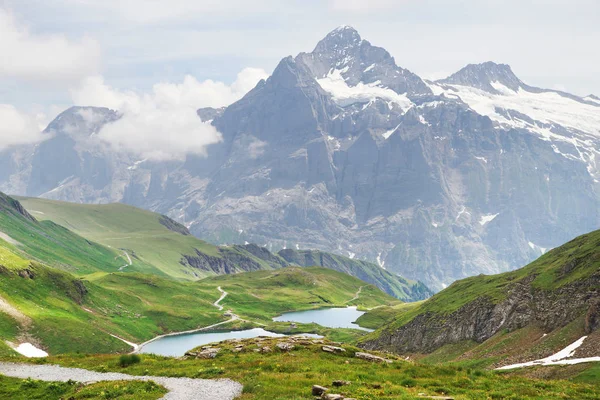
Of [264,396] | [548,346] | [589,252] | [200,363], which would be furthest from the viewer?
[589,252]

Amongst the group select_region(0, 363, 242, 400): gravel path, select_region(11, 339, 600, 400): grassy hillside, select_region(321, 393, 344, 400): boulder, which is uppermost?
select_region(321, 393, 344, 400): boulder

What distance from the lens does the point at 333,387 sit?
42312mm

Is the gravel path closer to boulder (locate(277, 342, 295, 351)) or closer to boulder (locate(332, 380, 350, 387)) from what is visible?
boulder (locate(332, 380, 350, 387))

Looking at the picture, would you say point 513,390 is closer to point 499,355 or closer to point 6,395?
point 6,395

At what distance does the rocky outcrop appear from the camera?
291 ft

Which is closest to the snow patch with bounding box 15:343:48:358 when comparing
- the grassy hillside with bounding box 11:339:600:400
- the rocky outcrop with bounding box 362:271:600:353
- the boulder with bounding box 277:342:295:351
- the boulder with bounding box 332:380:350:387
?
the grassy hillside with bounding box 11:339:600:400

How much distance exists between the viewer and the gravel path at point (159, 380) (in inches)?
1709

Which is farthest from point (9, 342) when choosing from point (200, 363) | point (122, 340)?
point (200, 363)

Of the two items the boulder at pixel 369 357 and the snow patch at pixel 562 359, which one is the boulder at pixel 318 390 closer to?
the boulder at pixel 369 357

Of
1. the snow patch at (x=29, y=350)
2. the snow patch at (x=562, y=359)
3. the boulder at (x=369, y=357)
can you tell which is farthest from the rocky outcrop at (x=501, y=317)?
the snow patch at (x=29, y=350)

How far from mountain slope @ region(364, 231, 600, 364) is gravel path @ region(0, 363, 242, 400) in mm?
50949

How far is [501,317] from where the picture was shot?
107 meters

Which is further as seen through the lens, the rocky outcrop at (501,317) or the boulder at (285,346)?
the rocky outcrop at (501,317)

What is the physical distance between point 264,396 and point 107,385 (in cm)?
1412
